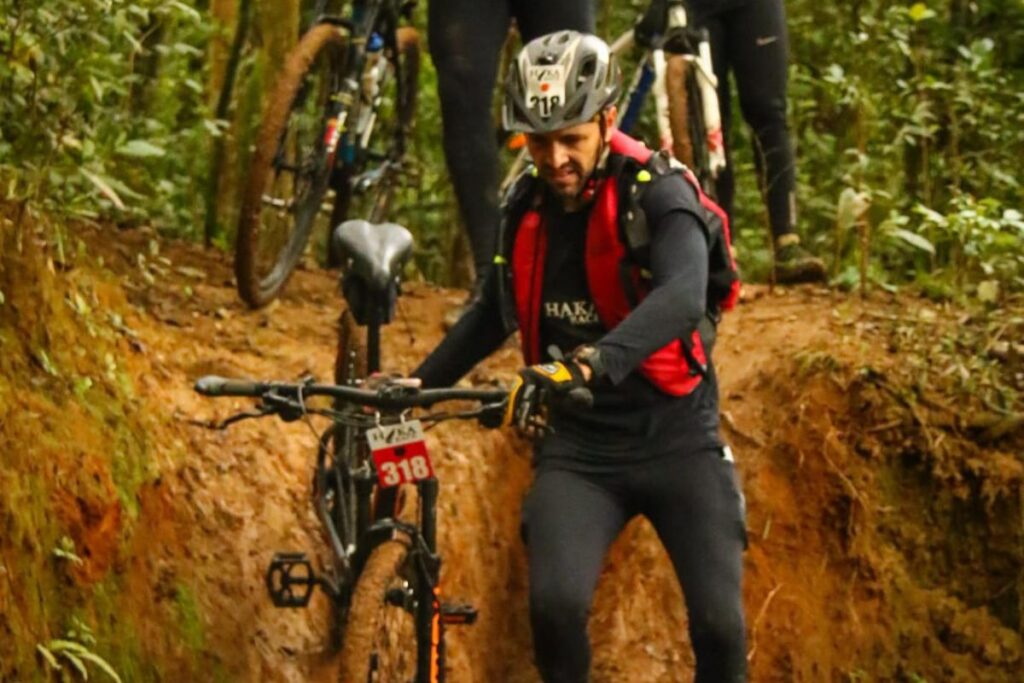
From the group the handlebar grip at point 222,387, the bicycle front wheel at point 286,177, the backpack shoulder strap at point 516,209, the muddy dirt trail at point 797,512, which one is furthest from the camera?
the muddy dirt trail at point 797,512

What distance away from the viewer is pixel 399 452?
4.25 metres

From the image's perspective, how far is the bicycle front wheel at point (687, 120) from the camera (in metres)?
7.06

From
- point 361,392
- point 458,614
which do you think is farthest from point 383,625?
point 361,392

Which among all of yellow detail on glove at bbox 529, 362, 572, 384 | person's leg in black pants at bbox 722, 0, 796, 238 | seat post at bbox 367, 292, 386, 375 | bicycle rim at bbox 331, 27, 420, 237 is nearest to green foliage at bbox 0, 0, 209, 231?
bicycle rim at bbox 331, 27, 420, 237

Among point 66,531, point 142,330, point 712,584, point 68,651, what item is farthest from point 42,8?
point 712,584

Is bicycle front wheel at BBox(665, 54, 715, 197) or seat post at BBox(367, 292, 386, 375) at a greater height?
bicycle front wheel at BBox(665, 54, 715, 197)

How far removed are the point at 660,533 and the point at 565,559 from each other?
0.32m

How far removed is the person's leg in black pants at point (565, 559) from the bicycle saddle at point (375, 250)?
0.81 m

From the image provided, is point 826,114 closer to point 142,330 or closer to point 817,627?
point 817,627

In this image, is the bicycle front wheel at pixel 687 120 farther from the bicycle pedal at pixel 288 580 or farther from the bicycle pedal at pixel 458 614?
the bicycle pedal at pixel 458 614

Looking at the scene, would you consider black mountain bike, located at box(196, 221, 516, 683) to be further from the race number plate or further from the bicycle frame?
the bicycle frame

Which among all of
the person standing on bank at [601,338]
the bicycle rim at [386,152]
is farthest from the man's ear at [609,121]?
the bicycle rim at [386,152]

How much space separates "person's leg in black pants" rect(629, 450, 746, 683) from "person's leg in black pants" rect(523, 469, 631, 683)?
0.13 meters

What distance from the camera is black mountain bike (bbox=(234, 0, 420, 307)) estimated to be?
6254 millimetres
